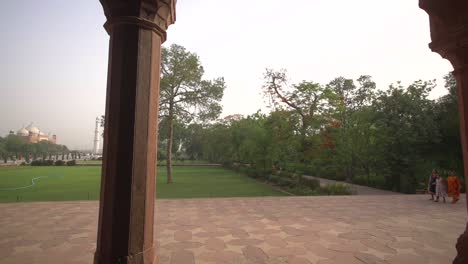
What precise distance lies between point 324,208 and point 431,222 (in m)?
3.08

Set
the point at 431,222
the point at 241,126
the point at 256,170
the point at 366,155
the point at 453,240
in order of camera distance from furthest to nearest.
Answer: the point at 241,126 < the point at 256,170 < the point at 366,155 < the point at 431,222 < the point at 453,240

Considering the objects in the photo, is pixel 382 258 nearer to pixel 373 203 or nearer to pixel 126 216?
pixel 126 216

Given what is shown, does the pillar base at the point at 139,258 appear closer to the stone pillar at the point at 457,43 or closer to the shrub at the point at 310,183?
the stone pillar at the point at 457,43

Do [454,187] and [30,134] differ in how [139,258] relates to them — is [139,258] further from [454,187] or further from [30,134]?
[30,134]

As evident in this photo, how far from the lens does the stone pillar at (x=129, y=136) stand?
8.84 feet

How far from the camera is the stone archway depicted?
271 cm

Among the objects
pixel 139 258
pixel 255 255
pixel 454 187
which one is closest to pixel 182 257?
pixel 255 255

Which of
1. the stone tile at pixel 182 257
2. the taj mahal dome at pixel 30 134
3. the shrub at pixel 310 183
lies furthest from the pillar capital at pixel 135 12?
the taj mahal dome at pixel 30 134

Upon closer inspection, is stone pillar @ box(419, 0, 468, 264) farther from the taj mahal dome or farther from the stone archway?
the taj mahal dome

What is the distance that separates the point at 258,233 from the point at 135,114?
435 centimetres

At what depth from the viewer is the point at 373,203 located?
1019 cm

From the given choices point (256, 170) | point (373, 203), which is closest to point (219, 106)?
point (256, 170)

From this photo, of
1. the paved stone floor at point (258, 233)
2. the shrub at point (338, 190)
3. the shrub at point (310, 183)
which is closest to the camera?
the paved stone floor at point (258, 233)

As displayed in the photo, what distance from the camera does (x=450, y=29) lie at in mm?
3006
